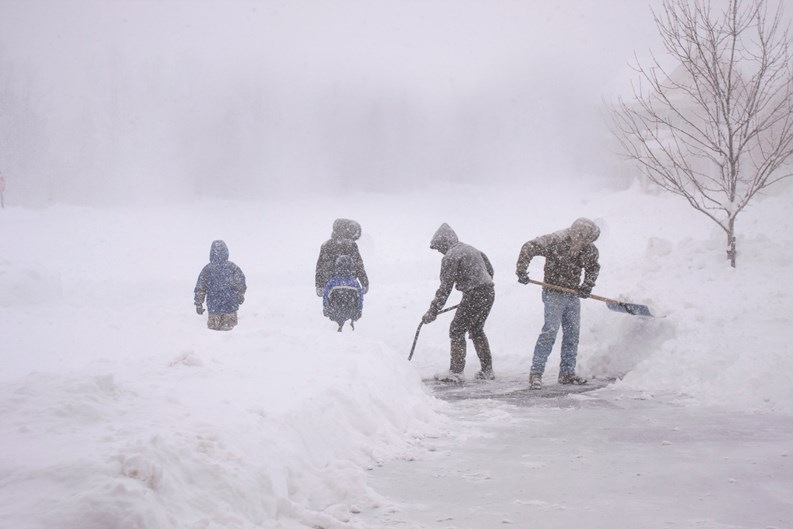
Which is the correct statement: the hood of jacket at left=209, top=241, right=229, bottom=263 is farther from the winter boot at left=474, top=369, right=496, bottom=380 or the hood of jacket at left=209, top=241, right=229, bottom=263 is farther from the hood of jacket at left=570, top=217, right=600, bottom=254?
the hood of jacket at left=570, top=217, right=600, bottom=254

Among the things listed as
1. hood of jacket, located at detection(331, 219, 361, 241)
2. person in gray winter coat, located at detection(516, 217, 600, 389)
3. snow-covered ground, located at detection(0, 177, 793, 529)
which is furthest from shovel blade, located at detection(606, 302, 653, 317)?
hood of jacket, located at detection(331, 219, 361, 241)

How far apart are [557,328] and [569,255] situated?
0.89m

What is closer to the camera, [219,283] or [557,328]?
[557,328]

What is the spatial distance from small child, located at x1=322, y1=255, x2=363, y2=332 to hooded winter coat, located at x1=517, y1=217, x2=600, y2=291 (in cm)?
243

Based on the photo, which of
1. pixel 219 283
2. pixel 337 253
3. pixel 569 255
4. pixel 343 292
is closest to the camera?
pixel 569 255

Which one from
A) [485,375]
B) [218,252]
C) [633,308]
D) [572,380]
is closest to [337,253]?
[218,252]

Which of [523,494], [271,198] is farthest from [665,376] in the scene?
[271,198]

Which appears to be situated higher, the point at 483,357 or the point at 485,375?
the point at 483,357

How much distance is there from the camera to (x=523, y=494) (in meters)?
3.71

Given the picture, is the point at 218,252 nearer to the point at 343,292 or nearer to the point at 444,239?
the point at 343,292

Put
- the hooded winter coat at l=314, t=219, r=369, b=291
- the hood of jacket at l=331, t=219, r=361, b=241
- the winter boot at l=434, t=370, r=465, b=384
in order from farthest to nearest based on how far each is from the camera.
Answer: the hood of jacket at l=331, t=219, r=361, b=241 < the hooded winter coat at l=314, t=219, r=369, b=291 < the winter boot at l=434, t=370, r=465, b=384

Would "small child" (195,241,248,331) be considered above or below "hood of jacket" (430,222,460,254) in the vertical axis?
below

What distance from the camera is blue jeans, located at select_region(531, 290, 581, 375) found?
7875mm

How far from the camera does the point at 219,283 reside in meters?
9.58
